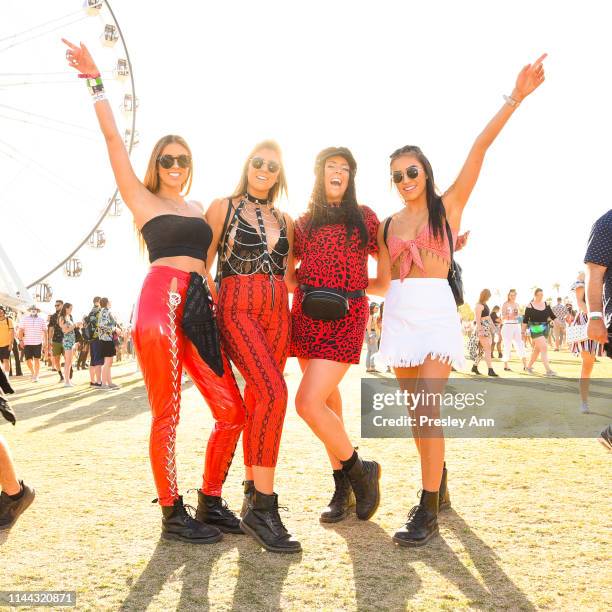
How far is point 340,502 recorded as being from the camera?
3.61m

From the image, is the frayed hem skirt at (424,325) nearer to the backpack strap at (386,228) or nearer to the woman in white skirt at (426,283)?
the woman in white skirt at (426,283)

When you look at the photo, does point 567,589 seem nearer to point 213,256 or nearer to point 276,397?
point 276,397

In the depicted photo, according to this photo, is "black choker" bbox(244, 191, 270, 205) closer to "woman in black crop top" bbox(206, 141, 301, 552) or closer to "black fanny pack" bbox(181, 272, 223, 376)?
"woman in black crop top" bbox(206, 141, 301, 552)

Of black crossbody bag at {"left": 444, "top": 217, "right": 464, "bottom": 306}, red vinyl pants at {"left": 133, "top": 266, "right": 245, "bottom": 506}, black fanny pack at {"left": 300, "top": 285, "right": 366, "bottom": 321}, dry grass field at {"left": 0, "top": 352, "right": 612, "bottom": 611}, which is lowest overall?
dry grass field at {"left": 0, "top": 352, "right": 612, "bottom": 611}

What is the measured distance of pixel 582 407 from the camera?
7539 millimetres

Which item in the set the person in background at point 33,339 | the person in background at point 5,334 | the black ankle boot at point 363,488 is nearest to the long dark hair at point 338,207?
the black ankle boot at point 363,488

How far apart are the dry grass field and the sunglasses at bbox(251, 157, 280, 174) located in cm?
210

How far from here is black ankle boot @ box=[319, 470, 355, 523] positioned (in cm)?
351

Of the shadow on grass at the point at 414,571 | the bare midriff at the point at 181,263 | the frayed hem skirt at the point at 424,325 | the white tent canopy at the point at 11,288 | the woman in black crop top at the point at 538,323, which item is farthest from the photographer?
the white tent canopy at the point at 11,288

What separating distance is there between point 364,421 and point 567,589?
5063mm

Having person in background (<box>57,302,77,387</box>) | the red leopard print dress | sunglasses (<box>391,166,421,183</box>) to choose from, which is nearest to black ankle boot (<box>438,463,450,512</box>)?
the red leopard print dress

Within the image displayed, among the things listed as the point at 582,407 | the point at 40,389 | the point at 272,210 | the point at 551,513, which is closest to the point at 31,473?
the point at 272,210

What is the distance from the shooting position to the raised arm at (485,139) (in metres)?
3.53

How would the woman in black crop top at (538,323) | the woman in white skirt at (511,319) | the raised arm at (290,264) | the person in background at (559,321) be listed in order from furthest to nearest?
the person in background at (559,321) → the woman in white skirt at (511,319) → the woman in black crop top at (538,323) → the raised arm at (290,264)
